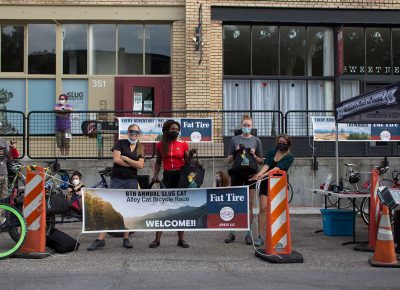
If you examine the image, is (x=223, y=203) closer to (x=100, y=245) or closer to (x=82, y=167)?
(x=100, y=245)

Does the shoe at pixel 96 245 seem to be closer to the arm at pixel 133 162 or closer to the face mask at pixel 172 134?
the arm at pixel 133 162

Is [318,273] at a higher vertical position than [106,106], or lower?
lower

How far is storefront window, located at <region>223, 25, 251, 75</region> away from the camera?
15.3 metres

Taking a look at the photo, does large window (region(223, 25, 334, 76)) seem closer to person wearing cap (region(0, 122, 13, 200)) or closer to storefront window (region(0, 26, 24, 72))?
storefront window (region(0, 26, 24, 72))

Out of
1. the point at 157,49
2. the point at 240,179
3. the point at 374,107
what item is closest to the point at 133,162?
the point at 240,179

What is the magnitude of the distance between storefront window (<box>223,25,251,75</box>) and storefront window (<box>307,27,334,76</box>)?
1870mm

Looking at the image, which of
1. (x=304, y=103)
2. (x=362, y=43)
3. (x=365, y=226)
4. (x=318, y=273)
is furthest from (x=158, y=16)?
(x=318, y=273)

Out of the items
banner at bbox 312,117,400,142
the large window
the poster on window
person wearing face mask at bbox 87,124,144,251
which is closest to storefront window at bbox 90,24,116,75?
the poster on window

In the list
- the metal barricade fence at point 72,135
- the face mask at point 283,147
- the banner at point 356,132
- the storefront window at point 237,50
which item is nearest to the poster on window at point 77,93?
the metal barricade fence at point 72,135

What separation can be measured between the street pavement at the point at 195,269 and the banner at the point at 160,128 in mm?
4699

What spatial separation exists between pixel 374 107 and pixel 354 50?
8.51 m

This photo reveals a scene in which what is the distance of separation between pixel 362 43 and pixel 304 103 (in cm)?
255

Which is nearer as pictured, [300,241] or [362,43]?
[300,241]

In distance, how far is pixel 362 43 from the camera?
51.3 feet
